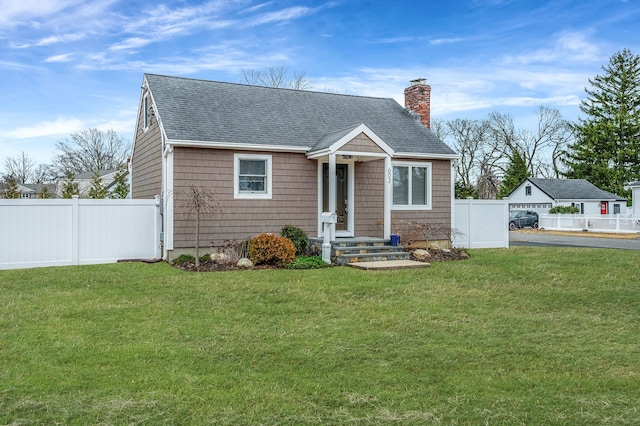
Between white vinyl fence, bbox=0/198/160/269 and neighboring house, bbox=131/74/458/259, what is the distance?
610mm

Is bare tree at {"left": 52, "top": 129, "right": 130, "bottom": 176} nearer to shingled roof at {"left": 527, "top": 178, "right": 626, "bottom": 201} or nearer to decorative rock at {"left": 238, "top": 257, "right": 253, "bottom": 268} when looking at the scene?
shingled roof at {"left": 527, "top": 178, "right": 626, "bottom": 201}

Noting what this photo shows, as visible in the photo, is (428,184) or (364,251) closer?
(364,251)

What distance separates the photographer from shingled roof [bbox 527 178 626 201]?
41.2m

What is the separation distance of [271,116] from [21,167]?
5387 centimetres

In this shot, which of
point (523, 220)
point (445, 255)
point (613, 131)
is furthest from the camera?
point (613, 131)

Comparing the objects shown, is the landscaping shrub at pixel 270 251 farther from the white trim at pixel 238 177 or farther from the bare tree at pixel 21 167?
the bare tree at pixel 21 167

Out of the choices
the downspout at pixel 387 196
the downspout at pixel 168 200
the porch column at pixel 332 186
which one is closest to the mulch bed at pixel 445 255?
the downspout at pixel 387 196

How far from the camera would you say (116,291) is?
359 inches

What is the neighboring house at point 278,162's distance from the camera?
528 inches

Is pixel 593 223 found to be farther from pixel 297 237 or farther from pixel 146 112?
pixel 146 112

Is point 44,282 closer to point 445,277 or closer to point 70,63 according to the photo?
point 445,277

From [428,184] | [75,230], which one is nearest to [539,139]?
[428,184]

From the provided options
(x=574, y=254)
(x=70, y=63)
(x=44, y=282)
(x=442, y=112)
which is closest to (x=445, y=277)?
(x=574, y=254)

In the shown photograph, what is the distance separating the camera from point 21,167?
58875mm
